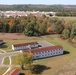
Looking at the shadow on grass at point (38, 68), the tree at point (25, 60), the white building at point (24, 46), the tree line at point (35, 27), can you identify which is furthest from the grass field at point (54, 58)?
the tree line at point (35, 27)

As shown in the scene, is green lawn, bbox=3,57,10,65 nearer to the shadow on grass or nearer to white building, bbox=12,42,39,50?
the shadow on grass

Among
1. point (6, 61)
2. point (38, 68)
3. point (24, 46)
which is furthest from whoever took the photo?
point (24, 46)

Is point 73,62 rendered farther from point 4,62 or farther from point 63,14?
point 63,14

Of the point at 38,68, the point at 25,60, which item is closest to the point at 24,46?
the point at 38,68

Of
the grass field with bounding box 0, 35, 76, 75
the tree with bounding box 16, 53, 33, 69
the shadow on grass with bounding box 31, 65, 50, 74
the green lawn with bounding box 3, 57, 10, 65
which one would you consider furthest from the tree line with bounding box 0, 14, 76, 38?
the tree with bounding box 16, 53, 33, 69

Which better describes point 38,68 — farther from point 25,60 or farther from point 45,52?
point 45,52

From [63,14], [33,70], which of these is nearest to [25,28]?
[33,70]

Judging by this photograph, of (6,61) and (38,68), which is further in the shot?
(6,61)

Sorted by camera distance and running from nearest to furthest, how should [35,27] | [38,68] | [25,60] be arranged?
[25,60] → [38,68] → [35,27]

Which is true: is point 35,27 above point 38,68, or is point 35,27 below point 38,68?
above

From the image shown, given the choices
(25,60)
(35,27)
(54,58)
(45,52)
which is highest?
(35,27)

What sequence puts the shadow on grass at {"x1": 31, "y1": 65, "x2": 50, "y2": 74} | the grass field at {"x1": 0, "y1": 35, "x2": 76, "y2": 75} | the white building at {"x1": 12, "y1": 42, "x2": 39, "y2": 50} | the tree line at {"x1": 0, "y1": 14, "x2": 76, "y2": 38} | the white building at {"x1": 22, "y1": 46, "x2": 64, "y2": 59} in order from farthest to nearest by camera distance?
the tree line at {"x1": 0, "y1": 14, "x2": 76, "y2": 38}
the white building at {"x1": 12, "y1": 42, "x2": 39, "y2": 50}
the white building at {"x1": 22, "y1": 46, "x2": 64, "y2": 59}
the grass field at {"x1": 0, "y1": 35, "x2": 76, "y2": 75}
the shadow on grass at {"x1": 31, "y1": 65, "x2": 50, "y2": 74}
